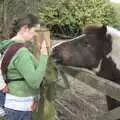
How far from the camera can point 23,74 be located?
11.9 feet

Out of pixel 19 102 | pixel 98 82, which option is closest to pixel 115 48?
pixel 98 82

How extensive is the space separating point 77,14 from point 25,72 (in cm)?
1025

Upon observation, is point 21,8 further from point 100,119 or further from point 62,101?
point 100,119

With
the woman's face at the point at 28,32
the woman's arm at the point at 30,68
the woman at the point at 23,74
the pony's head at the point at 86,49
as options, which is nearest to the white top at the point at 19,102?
the woman at the point at 23,74

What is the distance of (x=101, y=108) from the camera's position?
5637 mm

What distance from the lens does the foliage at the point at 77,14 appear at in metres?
13.3

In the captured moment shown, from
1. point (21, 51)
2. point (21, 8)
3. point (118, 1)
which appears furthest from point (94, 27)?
point (118, 1)

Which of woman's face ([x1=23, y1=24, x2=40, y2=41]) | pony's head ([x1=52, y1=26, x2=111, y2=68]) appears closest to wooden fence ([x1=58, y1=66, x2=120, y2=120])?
pony's head ([x1=52, y1=26, x2=111, y2=68])

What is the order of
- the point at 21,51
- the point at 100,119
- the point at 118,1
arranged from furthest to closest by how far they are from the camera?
the point at 118,1
the point at 100,119
the point at 21,51

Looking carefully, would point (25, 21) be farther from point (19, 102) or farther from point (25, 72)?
point (19, 102)

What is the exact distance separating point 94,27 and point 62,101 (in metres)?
1.28

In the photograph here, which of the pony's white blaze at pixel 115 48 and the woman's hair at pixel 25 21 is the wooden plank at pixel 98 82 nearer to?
the pony's white blaze at pixel 115 48

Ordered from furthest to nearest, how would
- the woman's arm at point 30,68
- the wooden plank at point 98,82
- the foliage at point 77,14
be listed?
the foliage at point 77,14 → the wooden plank at point 98,82 → the woman's arm at point 30,68

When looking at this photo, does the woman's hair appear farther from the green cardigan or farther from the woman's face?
the green cardigan
